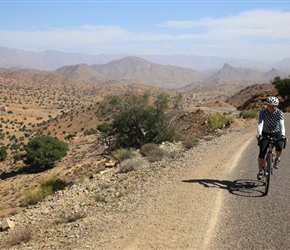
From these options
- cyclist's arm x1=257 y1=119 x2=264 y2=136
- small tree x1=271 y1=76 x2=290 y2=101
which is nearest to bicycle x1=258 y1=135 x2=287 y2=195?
cyclist's arm x1=257 y1=119 x2=264 y2=136

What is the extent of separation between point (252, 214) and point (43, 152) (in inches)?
1208

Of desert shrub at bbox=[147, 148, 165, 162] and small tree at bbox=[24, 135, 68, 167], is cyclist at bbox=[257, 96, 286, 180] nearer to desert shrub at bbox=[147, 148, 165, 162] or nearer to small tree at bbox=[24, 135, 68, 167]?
desert shrub at bbox=[147, 148, 165, 162]

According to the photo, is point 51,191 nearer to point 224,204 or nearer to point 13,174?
point 224,204

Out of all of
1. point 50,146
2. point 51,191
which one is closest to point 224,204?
point 51,191

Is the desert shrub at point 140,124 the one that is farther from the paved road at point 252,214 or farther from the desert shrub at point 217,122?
the paved road at point 252,214

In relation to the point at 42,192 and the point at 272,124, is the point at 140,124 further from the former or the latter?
the point at 272,124

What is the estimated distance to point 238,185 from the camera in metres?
9.43

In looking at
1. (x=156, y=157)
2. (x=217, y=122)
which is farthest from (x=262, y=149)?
(x=217, y=122)

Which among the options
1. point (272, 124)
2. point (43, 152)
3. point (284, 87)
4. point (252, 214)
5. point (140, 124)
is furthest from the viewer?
point (284, 87)

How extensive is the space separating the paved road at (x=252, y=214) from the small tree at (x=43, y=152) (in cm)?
2768

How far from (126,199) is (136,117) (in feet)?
69.5

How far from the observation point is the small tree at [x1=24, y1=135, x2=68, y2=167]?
34847 millimetres

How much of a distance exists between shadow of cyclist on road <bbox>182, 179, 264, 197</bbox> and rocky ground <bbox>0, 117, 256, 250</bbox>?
21 cm

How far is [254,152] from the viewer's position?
14.4 m
